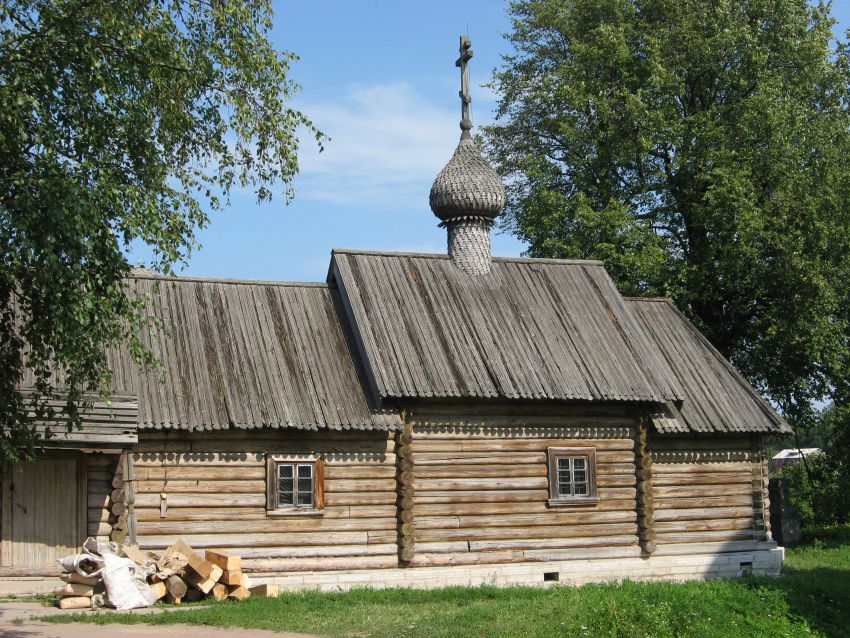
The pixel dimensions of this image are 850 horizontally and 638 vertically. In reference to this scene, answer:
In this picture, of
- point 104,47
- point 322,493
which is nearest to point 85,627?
point 322,493

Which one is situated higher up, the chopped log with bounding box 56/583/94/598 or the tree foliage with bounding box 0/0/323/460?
the tree foliage with bounding box 0/0/323/460

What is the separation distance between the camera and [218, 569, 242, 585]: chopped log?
16156mm

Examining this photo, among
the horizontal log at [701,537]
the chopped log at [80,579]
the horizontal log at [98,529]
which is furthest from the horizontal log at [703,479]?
the chopped log at [80,579]

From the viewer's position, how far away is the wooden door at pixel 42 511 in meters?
16.8

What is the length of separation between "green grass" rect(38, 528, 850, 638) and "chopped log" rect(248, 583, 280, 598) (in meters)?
0.25

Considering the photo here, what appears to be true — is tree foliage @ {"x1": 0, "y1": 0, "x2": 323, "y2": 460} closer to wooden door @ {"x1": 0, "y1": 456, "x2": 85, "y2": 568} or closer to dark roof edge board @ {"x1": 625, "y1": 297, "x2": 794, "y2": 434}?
wooden door @ {"x1": 0, "y1": 456, "x2": 85, "y2": 568}

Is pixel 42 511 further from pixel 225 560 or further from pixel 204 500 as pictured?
pixel 225 560

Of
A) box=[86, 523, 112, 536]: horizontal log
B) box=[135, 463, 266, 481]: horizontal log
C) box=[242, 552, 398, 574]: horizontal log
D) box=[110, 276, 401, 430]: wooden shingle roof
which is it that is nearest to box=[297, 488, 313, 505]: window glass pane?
box=[135, 463, 266, 481]: horizontal log

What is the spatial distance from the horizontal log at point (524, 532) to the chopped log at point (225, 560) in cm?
343

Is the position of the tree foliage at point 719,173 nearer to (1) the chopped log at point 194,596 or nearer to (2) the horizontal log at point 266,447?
(2) the horizontal log at point 266,447

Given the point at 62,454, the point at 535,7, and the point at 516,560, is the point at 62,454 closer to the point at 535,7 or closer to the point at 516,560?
the point at 516,560

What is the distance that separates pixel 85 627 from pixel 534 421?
8721 millimetres

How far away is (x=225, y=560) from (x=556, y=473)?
6.27 m

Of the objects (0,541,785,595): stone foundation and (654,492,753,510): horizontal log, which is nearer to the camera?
(0,541,785,595): stone foundation
